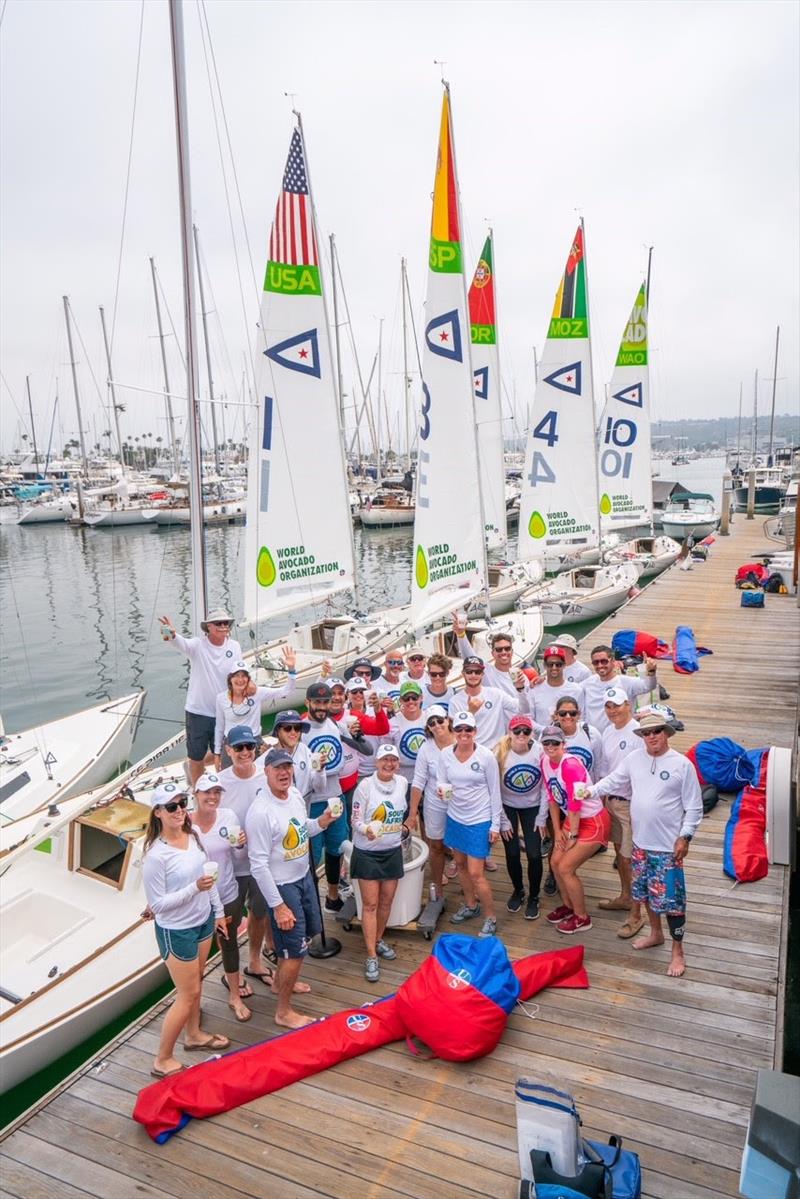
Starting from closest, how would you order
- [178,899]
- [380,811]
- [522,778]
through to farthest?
[178,899], [380,811], [522,778]

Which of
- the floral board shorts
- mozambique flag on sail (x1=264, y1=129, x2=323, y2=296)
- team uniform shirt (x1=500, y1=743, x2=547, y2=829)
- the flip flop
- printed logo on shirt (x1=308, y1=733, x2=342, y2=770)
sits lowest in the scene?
→ the flip flop

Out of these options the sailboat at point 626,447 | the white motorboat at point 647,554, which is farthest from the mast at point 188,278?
the white motorboat at point 647,554

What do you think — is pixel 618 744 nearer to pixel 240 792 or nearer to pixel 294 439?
pixel 240 792

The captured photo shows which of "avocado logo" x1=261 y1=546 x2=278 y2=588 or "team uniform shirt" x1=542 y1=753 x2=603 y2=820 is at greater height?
"avocado logo" x1=261 y1=546 x2=278 y2=588

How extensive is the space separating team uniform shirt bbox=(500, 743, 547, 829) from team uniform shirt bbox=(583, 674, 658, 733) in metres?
1.18

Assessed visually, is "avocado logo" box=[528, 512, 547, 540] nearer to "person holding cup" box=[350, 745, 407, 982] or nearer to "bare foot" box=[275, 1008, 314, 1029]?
"person holding cup" box=[350, 745, 407, 982]

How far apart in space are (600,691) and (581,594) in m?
14.3

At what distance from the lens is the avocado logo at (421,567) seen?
36.9 ft

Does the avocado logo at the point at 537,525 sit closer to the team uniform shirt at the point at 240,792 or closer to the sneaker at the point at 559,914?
the sneaker at the point at 559,914

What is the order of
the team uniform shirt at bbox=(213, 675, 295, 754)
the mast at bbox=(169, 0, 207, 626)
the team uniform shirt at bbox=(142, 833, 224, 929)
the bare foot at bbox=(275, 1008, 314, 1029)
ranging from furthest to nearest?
1. the mast at bbox=(169, 0, 207, 626)
2. the team uniform shirt at bbox=(213, 675, 295, 754)
3. the bare foot at bbox=(275, 1008, 314, 1029)
4. the team uniform shirt at bbox=(142, 833, 224, 929)

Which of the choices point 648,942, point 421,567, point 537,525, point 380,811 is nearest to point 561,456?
point 537,525

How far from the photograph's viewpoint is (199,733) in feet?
25.2

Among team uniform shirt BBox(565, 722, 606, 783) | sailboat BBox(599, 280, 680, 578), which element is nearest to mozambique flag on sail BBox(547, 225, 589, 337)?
sailboat BBox(599, 280, 680, 578)

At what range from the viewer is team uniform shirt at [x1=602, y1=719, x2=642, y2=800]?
5.63 meters
